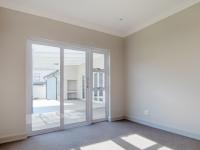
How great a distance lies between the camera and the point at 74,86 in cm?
419

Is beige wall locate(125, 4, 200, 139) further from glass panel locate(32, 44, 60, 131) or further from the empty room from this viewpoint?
glass panel locate(32, 44, 60, 131)

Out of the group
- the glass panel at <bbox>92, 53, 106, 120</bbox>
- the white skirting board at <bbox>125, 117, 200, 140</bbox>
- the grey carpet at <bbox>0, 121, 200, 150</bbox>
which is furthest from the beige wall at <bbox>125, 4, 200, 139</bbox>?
the glass panel at <bbox>92, 53, 106, 120</bbox>

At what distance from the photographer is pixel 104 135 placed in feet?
11.4

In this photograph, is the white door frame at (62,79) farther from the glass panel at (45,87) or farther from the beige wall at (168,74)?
A: the beige wall at (168,74)

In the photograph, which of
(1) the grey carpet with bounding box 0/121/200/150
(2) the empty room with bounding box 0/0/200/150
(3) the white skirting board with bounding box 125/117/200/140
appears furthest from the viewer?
(3) the white skirting board with bounding box 125/117/200/140

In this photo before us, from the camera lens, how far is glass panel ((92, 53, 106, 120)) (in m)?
4.50

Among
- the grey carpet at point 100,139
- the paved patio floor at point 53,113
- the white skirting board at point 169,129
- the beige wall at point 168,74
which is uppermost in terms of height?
the beige wall at point 168,74

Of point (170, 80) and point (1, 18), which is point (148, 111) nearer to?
point (170, 80)

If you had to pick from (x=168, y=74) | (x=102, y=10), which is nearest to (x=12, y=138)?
(x=102, y=10)

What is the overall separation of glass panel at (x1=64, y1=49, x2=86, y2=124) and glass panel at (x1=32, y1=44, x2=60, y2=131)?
0.23 meters

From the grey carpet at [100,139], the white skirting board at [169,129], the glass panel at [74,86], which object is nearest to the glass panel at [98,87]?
the glass panel at [74,86]

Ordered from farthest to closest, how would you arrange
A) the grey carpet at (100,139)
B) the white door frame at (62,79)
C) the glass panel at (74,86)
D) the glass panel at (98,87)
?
1. the glass panel at (98,87)
2. the glass panel at (74,86)
3. the white door frame at (62,79)
4. the grey carpet at (100,139)

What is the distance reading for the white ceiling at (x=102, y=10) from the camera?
3240mm

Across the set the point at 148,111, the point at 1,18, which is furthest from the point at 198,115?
the point at 1,18
